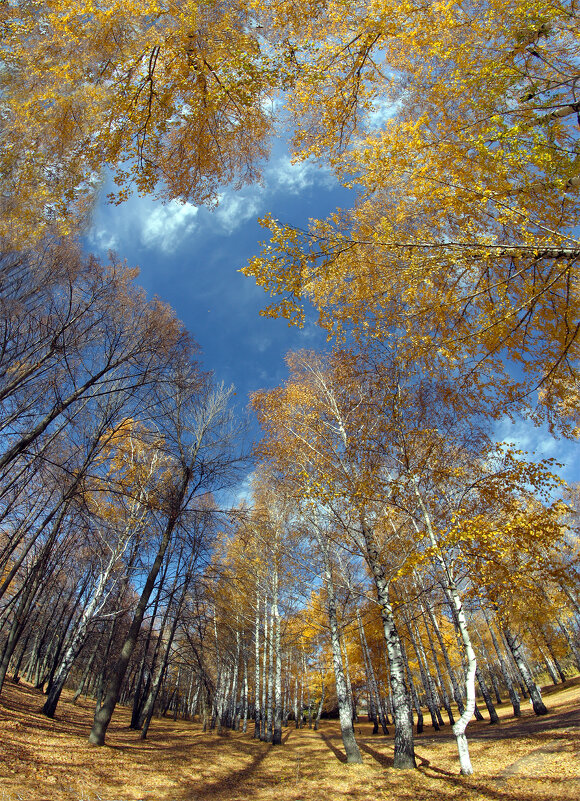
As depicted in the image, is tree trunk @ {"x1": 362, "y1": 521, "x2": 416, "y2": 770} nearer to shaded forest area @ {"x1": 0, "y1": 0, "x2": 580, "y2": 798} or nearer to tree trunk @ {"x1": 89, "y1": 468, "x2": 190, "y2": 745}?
shaded forest area @ {"x1": 0, "y1": 0, "x2": 580, "y2": 798}

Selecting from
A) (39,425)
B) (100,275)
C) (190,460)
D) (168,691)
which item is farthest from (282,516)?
(168,691)

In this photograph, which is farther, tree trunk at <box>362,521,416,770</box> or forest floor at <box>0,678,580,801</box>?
tree trunk at <box>362,521,416,770</box>

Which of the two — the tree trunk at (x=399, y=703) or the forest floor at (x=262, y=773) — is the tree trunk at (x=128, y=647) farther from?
the tree trunk at (x=399, y=703)

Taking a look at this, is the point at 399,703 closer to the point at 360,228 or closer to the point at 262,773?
the point at 262,773

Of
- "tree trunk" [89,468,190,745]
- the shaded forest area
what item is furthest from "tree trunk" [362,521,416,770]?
"tree trunk" [89,468,190,745]

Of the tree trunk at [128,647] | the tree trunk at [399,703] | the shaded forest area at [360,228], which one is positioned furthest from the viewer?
the tree trunk at [128,647]

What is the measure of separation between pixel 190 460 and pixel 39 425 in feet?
11.6

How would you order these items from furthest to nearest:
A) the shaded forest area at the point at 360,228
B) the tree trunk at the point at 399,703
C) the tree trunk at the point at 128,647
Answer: the tree trunk at the point at 128,647, the tree trunk at the point at 399,703, the shaded forest area at the point at 360,228

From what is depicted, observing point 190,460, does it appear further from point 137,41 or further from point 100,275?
point 137,41

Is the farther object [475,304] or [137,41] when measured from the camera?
[475,304]

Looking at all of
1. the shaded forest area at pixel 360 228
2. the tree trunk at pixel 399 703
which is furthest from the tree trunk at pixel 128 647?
the tree trunk at pixel 399 703

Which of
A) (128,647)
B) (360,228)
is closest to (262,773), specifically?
(128,647)

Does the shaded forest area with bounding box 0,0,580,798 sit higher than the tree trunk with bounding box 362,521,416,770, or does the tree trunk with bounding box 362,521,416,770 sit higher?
the shaded forest area with bounding box 0,0,580,798

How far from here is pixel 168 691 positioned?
29312 millimetres
